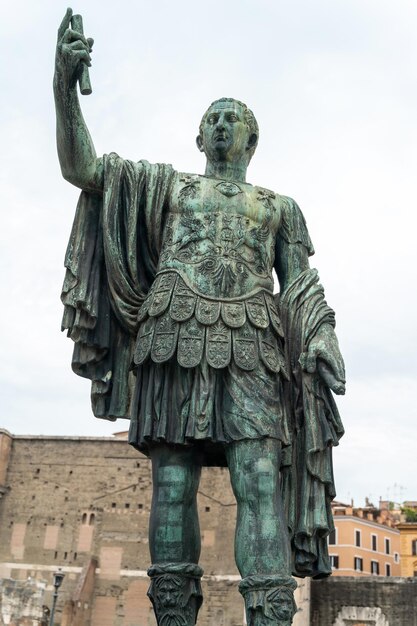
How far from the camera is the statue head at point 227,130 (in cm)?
483

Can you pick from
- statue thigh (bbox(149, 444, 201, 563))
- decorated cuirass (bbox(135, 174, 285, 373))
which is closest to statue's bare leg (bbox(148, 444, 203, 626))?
statue thigh (bbox(149, 444, 201, 563))

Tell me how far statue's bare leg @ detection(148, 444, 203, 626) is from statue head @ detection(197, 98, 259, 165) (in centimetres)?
154

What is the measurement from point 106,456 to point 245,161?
38.7 meters

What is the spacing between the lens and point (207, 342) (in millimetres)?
4336

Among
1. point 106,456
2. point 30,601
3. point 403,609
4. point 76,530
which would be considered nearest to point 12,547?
point 76,530

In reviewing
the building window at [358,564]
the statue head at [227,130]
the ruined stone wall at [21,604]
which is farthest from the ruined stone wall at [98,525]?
the statue head at [227,130]

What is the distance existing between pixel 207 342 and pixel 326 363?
0.56 m

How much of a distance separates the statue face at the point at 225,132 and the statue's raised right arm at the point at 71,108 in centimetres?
63

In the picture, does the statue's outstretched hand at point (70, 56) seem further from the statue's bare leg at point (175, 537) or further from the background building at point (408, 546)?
the background building at point (408, 546)

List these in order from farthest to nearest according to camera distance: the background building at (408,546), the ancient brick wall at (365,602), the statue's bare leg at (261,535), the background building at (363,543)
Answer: the background building at (363,543), the background building at (408,546), the ancient brick wall at (365,602), the statue's bare leg at (261,535)

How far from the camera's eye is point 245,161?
495 cm

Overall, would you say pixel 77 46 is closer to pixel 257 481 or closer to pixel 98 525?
pixel 257 481

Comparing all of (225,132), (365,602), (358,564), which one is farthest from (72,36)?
(358,564)

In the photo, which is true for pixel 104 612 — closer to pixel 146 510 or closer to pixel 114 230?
pixel 146 510
